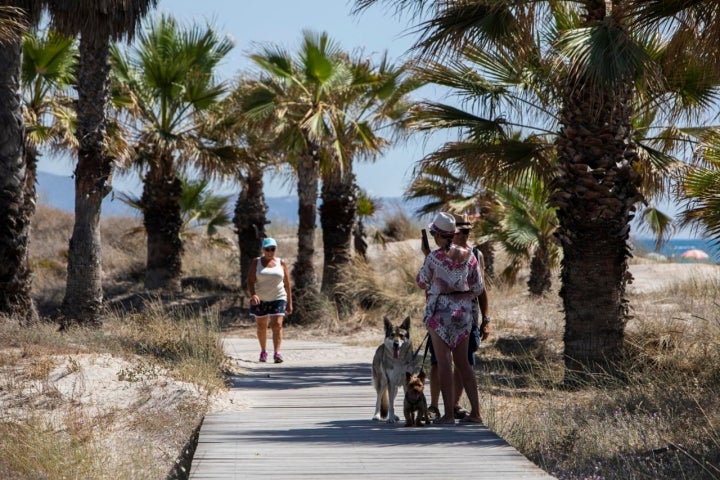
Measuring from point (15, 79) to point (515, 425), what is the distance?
10.1 meters

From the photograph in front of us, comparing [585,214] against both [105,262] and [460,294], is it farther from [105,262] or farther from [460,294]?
[105,262]

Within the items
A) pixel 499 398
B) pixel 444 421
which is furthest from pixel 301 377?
pixel 444 421

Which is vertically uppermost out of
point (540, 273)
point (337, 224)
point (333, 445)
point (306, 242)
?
point (337, 224)

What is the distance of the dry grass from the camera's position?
904cm

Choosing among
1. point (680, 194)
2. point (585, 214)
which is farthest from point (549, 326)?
point (585, 214)

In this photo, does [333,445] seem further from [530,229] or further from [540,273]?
[540,273]

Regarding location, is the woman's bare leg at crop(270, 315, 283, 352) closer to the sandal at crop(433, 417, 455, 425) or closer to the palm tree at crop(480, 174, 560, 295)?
the sandal at crop(433, 417, 455, 425)

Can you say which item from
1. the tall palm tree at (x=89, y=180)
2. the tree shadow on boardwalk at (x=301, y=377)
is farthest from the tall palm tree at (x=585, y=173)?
the tall palm tree at (x=89, y=180)

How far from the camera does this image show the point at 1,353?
1290cm

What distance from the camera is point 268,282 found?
49.2 feet

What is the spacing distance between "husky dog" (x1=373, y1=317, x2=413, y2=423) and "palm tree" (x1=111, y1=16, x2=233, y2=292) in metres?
15.8

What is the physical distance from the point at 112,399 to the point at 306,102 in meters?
12.8

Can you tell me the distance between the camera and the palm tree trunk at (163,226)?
2775cm

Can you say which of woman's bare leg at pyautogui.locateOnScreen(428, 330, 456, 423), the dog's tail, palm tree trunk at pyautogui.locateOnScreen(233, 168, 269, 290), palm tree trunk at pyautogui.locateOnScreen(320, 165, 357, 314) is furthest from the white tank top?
palm tree trunk at pyautogui.locateOnScreen(233, 168, 269, 290)
